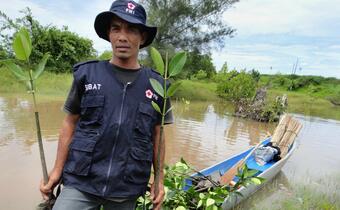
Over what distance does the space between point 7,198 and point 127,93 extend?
3.13m

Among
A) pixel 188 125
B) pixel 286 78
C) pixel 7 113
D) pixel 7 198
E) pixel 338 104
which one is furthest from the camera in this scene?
pixel 286 78

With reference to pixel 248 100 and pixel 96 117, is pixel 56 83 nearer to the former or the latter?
pixel 248 100

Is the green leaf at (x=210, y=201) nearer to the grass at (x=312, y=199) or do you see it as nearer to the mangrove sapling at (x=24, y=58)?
the grass at (x=312, y=199)

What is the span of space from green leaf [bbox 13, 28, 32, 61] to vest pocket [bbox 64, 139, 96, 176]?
483 millimetres

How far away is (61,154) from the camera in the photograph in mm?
1655

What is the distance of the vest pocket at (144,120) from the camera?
1.67m

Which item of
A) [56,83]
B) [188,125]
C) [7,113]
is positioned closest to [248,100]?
[188,125]

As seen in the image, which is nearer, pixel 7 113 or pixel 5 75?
pixel 7 113

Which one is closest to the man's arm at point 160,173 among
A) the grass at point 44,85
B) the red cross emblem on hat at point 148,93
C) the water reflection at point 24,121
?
the red cross emblem on hat at point 148,93

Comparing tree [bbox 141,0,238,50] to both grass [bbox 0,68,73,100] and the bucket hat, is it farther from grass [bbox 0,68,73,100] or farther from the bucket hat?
the bucket hat

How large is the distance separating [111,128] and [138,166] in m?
0.25

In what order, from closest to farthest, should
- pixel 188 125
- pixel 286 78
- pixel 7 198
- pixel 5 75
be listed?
pixel 7 198 → pixel 188 125 → pixel 5 75 → pixel 286 78

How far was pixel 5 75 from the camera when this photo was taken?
1405cm

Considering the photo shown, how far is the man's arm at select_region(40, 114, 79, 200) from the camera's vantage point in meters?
1.61
